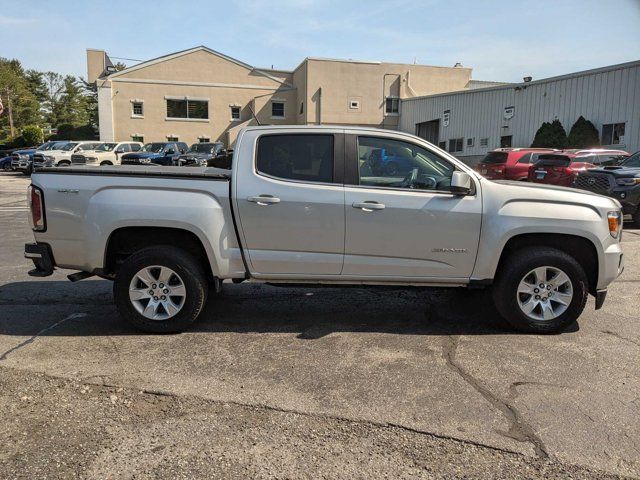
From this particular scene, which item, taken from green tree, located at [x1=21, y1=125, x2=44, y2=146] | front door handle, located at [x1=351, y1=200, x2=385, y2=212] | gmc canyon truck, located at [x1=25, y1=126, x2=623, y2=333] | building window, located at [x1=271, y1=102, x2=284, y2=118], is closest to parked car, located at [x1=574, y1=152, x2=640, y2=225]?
gmc canyon truck, located at [x1=25, y1=126, x2=623, y2=333]

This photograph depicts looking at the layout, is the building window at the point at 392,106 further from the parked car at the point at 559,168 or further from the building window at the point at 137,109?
the parked car at the point at 559,168

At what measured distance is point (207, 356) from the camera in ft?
14.5

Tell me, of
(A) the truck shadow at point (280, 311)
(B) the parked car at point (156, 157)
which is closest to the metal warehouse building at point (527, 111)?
(B) the parked car at point (156, 157)

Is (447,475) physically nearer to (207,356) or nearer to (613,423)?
(613,423)

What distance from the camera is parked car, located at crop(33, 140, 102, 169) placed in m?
27.2

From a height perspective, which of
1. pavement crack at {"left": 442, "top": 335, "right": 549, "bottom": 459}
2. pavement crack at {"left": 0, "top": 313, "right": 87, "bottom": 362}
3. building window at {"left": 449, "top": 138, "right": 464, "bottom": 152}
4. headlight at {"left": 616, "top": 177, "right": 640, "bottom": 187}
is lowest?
pavement crack at {"left": 442, "top": 335, "right": 549, "bottom": 459}

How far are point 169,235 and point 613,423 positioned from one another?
3830 millimetres

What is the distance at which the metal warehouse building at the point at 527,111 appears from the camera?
22422 mm

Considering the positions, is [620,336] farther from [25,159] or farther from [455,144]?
[25,159]

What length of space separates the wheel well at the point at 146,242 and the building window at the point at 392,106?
38.7 metres

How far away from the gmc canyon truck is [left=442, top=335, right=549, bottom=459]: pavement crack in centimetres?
88

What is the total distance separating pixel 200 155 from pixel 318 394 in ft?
77.2

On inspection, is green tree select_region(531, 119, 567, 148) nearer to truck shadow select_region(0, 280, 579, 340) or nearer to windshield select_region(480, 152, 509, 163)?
windshield select_region(480, 152, 509, 163)

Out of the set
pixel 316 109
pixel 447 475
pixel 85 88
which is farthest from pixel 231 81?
pixel 85 88
